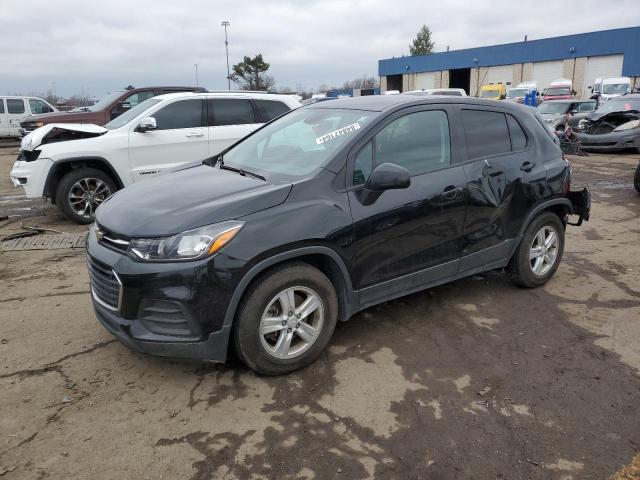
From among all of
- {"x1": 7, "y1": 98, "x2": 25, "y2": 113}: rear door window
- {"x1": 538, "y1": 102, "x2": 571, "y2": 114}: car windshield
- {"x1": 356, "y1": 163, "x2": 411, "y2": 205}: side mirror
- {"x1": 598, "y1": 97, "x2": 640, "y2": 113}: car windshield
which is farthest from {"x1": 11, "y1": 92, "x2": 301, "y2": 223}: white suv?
{"x1": 538, "y1": 102, "x2": 571, "y2": 114}: car windshield

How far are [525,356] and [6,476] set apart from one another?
3261 millimetres

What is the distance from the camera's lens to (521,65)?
46.8m

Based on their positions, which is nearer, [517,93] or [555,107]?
[555,107]

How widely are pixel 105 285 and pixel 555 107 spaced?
20828mm

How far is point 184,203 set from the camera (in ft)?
10.5

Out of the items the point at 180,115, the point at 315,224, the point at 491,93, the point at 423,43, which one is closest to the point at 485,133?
the point at 315,224

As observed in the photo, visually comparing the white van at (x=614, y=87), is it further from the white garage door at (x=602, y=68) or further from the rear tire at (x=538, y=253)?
the rear tire at (x=538, y=253)

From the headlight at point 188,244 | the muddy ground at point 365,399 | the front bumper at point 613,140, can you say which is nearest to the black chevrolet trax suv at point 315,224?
the headlight at point 188,244

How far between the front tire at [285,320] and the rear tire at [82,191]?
507 cm

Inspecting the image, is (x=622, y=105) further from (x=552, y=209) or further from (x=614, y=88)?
(x=614, y=88)

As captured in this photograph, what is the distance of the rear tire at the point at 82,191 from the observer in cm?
709

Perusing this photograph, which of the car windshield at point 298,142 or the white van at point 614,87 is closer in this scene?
the car windshield at point 298,142

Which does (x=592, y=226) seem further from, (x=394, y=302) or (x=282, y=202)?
(x=282, y=202)

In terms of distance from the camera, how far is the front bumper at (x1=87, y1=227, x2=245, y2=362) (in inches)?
113
